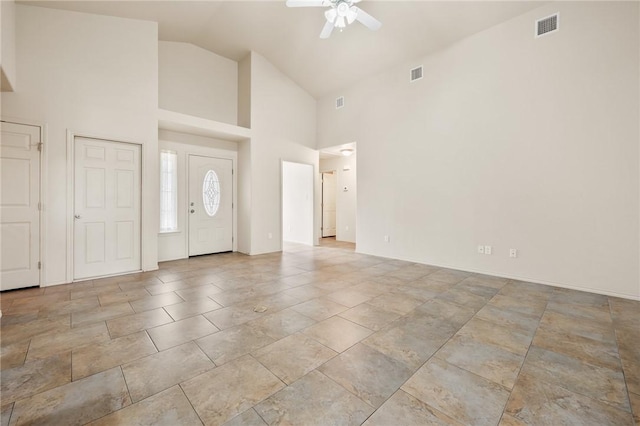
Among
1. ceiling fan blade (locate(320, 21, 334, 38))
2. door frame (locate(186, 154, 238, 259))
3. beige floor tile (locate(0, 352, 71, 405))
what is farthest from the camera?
door frame (locate(186, 154, 238, 259))

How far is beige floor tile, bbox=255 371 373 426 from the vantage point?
57.5 inches

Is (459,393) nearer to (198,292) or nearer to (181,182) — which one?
(198,292)

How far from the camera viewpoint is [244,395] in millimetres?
1648

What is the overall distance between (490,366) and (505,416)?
52cm

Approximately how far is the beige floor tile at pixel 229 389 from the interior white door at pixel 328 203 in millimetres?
7534

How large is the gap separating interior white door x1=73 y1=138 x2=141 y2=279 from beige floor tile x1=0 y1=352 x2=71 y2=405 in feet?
8.40

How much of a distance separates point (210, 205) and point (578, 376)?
6143mm

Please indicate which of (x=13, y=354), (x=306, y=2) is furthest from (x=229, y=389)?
(x=306, y=2)

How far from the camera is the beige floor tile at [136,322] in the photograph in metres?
2.49

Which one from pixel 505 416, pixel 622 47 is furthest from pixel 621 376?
pixel 622 47

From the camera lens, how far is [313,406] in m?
1.56

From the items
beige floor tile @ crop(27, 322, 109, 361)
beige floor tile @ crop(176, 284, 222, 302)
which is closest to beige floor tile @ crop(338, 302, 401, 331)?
beige floor tile @ crop(176, 284, 222, 302)

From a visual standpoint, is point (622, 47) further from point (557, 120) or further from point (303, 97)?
point (303, 97)

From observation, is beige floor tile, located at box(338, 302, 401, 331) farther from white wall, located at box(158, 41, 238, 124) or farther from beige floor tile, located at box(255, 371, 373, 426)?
white wall, located at box(158, 41, 238, 124)
